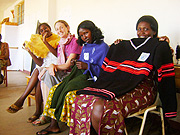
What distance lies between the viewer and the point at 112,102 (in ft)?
4.26

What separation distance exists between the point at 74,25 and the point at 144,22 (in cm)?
239

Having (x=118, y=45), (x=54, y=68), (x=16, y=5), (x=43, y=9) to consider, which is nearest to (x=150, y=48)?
(x=118, y=45)

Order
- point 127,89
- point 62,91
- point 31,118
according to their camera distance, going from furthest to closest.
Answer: point 31,118 < point 62,91 < point 127,89

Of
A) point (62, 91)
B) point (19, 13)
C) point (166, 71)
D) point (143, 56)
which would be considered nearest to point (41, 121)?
point (62, 91)

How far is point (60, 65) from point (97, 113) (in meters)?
1.07

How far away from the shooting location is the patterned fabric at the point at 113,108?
50.3 inches

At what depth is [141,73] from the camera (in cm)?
147

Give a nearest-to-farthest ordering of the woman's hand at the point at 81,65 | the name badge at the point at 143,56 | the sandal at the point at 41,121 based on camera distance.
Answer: the name badge at the point at 143,56 → the woman's hand at the point at 81,65 → the sandal at the point at 41,121

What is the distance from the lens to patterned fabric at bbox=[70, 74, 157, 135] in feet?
4.19

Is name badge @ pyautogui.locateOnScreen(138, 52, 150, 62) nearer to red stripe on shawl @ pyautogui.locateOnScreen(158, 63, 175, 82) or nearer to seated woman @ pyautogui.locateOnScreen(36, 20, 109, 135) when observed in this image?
red stripe on shawl @ pyautogui.locateOnScreen(158, 63, 175, 82)

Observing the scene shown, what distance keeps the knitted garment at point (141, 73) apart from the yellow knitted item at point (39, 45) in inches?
46.6

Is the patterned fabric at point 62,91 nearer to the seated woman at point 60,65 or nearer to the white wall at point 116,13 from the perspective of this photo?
the seated woman at point 60,65

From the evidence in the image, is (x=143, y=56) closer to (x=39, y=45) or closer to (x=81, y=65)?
(x=81, y=65)

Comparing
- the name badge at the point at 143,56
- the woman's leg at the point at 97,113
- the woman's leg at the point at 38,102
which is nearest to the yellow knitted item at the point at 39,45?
the woman's leg at the point at 38,102
